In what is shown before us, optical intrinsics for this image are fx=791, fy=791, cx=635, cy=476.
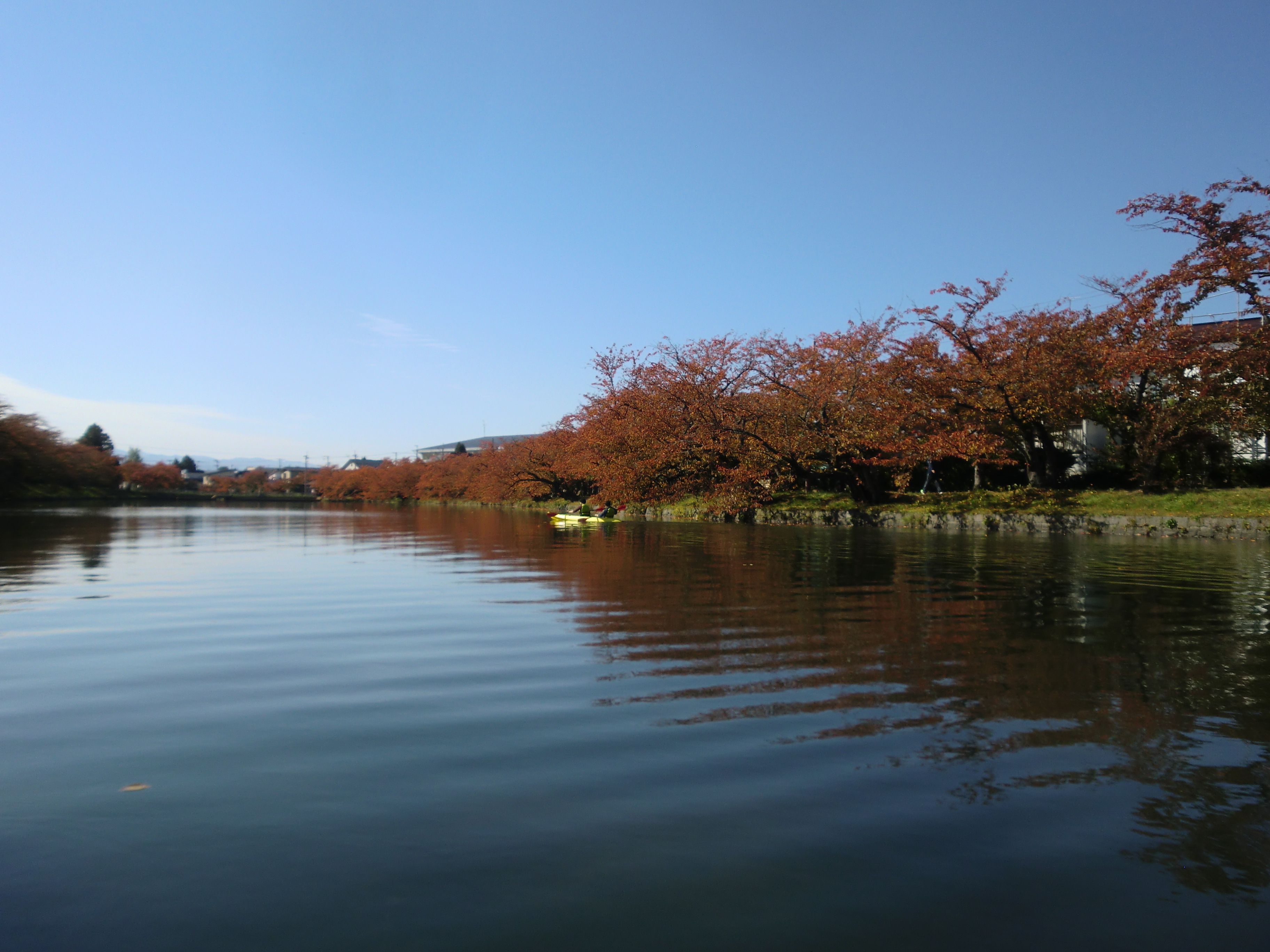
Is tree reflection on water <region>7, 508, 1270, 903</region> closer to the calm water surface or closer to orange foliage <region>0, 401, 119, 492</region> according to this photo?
the calm water surface

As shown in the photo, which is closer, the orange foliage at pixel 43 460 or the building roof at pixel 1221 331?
the building roof at pixel 1221 331

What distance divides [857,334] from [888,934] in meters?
27.2

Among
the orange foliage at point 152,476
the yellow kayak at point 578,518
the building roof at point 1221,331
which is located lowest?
the yellow kayak at point 578,518

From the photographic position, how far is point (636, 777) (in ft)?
10.3

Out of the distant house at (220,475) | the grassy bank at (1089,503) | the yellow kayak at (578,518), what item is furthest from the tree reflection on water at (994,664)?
the distant house at (220,475)

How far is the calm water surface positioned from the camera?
7.08 ft

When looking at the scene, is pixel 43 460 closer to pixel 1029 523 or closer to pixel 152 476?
pixel 152 476

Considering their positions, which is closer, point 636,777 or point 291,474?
point 636,777

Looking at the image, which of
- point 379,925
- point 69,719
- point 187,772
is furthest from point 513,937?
point 69,719

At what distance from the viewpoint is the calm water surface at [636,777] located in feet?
7.08

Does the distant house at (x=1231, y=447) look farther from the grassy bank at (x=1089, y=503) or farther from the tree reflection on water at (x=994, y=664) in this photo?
the tree reflection on water at (x=994, y=664)

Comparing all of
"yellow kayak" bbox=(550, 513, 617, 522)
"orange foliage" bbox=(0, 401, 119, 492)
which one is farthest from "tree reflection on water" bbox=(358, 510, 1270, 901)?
"orange foliage" bbox=(0, 401, 119, 492)

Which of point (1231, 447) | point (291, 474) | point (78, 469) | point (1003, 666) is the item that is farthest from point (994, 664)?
point (291, 474)

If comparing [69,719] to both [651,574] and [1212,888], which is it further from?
[651,574]
